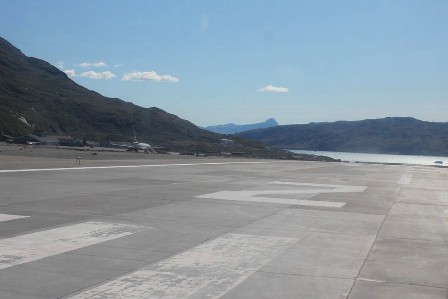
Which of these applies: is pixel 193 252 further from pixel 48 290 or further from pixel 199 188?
pixel 199 188

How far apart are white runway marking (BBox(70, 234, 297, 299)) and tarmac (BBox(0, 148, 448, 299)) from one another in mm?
14

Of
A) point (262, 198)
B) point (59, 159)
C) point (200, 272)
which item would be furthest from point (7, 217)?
point (59, 159)

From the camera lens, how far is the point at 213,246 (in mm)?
9578

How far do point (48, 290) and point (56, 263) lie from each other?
1.32 meters

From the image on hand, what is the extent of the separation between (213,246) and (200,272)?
71.6 inches

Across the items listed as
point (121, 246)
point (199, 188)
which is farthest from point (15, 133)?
point (121, 246)

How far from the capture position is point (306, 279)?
24.9 ft

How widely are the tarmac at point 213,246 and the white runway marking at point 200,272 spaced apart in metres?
0.01

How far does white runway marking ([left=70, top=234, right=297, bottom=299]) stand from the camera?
22.2 ft

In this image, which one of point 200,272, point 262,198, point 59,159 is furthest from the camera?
point 59,159

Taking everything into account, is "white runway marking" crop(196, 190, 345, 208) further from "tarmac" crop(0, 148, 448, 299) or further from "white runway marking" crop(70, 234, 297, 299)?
"white runway marking" crop(70, 234, 297, 299)

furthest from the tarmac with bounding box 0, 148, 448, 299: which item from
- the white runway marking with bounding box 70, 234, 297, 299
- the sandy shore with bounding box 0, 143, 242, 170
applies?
the sandy shore with bounding box 0, 143, 242, 170

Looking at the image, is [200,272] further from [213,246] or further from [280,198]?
[280,198]

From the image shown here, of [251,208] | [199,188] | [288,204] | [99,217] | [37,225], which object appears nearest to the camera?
[37,225]
